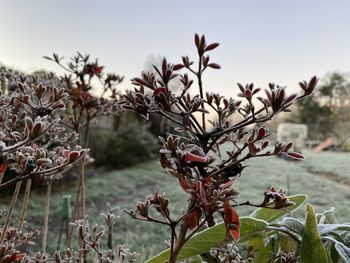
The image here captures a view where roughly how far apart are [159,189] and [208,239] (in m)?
2.88

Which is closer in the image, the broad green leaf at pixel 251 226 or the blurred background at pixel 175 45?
the broad green leaf at pixel 251 226

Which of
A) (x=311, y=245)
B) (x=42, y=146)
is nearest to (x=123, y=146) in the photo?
(x=42, y=146)

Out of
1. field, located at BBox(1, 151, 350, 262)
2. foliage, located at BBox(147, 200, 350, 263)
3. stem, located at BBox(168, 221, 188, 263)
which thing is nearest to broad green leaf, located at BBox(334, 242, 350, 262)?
foliage, located at BBox(147, 200, 350, 263)

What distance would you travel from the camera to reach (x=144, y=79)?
1.27 feet

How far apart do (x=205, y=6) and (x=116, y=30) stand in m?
0.91

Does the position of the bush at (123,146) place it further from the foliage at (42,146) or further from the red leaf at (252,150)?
the red leaf at (252,150)

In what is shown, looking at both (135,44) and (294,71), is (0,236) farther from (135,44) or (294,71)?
(135,44)

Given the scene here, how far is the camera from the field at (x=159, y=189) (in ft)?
7.70

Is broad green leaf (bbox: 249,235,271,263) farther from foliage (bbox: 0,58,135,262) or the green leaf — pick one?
foliage (bbox: 0,58,135,262)

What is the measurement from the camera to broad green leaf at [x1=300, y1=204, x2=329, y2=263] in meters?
0.46

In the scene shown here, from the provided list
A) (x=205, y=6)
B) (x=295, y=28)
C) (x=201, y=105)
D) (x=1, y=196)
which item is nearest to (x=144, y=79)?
(x=201, y=105)

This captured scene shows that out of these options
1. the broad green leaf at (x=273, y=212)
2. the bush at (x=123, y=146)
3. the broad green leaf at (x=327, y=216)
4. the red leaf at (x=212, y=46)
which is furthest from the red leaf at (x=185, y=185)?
the bush at (x=123, y=146)

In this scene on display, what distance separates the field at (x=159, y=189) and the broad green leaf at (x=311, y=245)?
142 centimetres

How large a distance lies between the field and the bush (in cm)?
21
